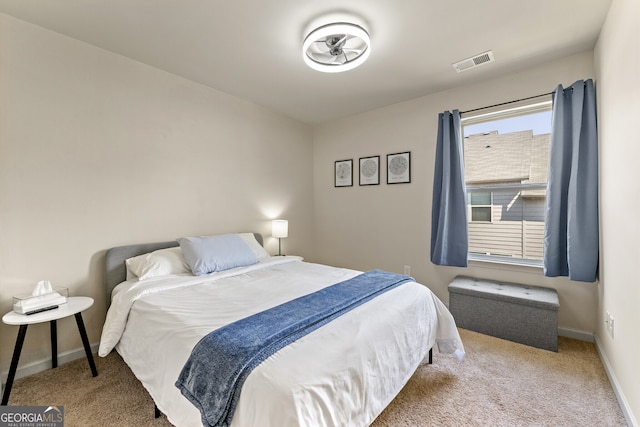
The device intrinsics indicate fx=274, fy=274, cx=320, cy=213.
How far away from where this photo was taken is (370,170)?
3.74 m

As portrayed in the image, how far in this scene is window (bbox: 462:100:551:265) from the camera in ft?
8.89

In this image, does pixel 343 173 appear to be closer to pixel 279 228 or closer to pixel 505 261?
pixel 279 228

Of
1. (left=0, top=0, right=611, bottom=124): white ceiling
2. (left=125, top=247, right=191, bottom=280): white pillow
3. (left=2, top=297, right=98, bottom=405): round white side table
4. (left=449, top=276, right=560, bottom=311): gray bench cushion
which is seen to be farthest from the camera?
(left=449, top=276, right=560, bottom=311): gray bench cushion

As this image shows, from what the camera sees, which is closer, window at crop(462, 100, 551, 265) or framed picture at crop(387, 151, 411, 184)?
window at crop(462, 100, 551, 265)

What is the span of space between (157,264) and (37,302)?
2.36 feet

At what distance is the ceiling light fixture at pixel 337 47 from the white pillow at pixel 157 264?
204 cm

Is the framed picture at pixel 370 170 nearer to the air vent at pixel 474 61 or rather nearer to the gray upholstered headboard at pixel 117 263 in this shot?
the air vent at pixel 474 61

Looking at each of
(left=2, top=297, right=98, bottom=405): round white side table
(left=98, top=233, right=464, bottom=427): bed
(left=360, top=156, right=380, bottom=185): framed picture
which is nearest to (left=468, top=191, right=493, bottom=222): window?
(left=360, top=156, right=380, bottom=185): framed picture

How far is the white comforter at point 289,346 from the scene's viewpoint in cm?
103

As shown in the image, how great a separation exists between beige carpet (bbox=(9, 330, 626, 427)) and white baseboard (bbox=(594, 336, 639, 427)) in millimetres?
36

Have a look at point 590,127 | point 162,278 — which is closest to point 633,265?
point 590,127

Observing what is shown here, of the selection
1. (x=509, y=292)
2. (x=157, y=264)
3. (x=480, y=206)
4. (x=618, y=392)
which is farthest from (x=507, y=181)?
(x=157, y=264)

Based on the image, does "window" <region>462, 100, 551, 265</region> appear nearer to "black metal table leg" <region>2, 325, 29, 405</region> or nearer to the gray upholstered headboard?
the gray upholstered headboard

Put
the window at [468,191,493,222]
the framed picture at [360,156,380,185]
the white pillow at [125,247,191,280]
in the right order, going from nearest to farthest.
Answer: the white pillow at [125,247,191,280], the window at [468,191,493,222], the framed picture at [360,156,380,185]
